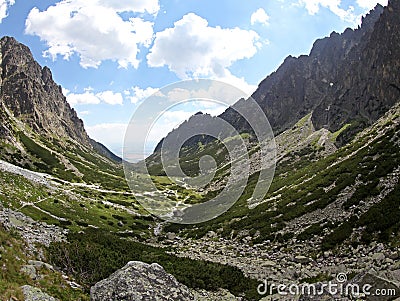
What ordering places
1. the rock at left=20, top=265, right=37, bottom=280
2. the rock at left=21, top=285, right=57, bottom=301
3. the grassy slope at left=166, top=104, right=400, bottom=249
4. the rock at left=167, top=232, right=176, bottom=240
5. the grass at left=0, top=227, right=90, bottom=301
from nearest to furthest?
the grass at left=0, top=227, right=90, bottom=301 → the rock at left=21, top=285, right=57, bottom=301 → the rock at left=20, top=265, right=37, bottom=280 → the grassy slope at left=166, top=104, right=400, bottom=249 → the rock at left=167, top=232, right=176, bottom=240

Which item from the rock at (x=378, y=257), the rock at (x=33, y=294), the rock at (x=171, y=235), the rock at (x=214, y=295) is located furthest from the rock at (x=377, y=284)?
the rock at (x=171, y=235)

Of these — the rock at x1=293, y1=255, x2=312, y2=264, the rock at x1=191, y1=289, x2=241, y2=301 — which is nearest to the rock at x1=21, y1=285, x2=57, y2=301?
the rock at x1=191, y1=289, x2=241, y2=301

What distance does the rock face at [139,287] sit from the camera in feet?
47.5

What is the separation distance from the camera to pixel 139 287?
14828 mm

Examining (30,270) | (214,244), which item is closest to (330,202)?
(214,244)

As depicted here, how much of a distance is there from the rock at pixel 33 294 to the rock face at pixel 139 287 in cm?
207

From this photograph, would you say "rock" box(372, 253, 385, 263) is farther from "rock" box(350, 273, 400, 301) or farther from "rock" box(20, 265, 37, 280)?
"rock" box(20, 265, 37, 280)

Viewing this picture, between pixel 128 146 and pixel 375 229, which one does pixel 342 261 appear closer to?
pixel 375 229

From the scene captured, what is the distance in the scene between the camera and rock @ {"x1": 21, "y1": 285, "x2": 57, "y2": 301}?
13695 millimetres

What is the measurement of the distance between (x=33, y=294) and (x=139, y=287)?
4.76 m

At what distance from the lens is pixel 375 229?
2552cm

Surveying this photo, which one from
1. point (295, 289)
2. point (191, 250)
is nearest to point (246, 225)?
point (191, 250)

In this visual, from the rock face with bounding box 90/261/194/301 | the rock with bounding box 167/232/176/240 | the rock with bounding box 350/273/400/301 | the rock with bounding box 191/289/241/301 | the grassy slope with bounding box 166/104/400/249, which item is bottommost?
the rock with bounding box 191/289/241/301

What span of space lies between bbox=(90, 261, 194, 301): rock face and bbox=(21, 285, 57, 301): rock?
6.80 feet
